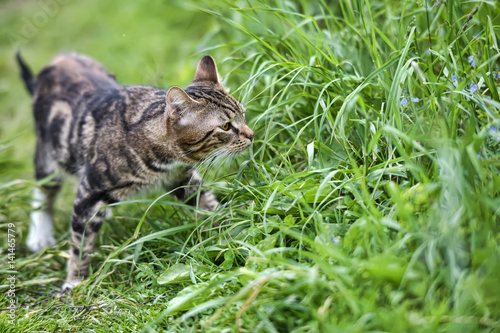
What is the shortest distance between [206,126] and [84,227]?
1.02 meters

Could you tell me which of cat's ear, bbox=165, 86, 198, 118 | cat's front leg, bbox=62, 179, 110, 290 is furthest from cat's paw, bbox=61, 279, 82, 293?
cat's ear, bbox=165, 86, 198, 118

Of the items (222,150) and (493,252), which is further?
(222,150)

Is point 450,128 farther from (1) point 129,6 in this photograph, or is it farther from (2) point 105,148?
(1) point 129,6

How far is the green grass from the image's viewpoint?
1740mm

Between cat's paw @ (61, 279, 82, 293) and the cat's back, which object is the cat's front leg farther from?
the cat's back

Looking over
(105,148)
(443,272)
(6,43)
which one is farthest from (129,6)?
(443,272)

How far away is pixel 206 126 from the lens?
278 cm

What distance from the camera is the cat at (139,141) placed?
110 inches

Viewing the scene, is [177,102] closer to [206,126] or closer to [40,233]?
[206,126]

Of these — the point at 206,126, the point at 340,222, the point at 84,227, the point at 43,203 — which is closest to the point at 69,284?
the point at 84,227

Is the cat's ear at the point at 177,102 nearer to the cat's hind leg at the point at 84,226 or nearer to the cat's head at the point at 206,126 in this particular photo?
A: the cat's head at the point at 206,126

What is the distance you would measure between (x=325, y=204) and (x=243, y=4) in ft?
8.75

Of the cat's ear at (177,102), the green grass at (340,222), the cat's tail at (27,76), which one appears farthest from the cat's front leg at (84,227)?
the cat's tail at (27,76)

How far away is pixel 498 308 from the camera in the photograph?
5.35 feet
